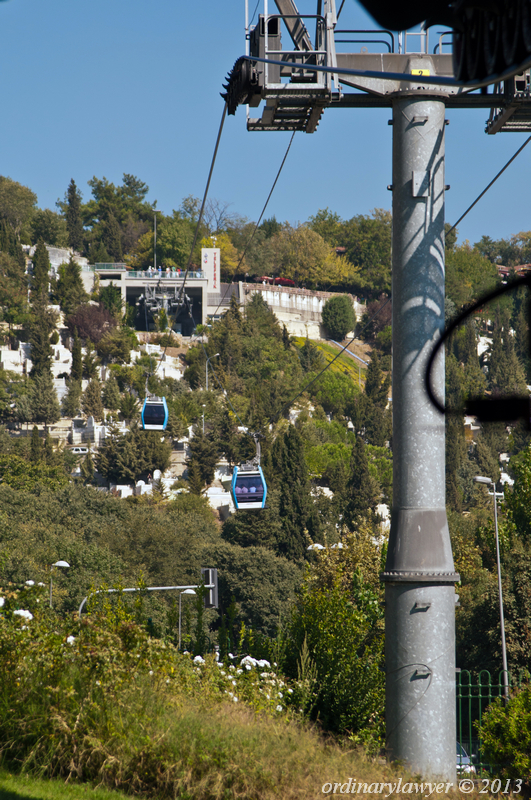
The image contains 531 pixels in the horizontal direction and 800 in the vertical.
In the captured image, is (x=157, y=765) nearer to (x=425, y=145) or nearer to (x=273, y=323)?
(x=425, y=145)

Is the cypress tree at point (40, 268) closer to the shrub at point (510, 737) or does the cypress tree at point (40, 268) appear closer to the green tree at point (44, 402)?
the green tree at point (44, 402)

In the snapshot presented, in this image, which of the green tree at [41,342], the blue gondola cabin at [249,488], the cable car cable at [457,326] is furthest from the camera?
the green tree at [41,342]

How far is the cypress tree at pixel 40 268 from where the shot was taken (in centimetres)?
10406

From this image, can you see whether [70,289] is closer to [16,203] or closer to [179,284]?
[179,284]

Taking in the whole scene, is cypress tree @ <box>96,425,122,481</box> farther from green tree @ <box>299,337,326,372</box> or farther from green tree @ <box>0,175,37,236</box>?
green tree @ <box>0,175,37,236</box>

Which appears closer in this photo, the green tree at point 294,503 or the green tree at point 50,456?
the green tree at point 294,503

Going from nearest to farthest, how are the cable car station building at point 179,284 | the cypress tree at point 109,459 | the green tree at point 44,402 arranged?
the cypress tree at point 109,459, the green tree at point 44,402, the cable car station building at point 179,284

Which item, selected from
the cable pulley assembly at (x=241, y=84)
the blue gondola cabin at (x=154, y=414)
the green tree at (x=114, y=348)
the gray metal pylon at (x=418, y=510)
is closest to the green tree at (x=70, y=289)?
the green tree at (x=114, y=348)

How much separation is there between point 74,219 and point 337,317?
150ft

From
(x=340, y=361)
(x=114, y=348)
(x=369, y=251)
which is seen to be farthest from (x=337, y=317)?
(x=114, y=348)

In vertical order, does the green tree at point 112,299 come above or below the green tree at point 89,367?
above

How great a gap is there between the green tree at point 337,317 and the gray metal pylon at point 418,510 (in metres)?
117

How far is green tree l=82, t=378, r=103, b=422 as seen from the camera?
87562 millimetres

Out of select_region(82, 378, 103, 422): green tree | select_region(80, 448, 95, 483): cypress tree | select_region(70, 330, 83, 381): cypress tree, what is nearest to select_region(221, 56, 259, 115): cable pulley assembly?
select_region(80, 448, 95, 483): cypress tree
